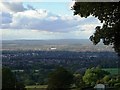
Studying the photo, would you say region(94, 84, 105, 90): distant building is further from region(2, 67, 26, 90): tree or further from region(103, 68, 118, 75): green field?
region(2, 67, 26, 90): tree

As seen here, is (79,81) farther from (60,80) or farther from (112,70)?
(112,70)

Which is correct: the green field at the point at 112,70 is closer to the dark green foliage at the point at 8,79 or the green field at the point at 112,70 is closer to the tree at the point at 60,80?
the tree at the point at 60,80

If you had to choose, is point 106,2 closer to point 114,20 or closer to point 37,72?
point 114,20

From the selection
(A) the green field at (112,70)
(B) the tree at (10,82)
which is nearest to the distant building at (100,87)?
(A) the green field at (112,70)

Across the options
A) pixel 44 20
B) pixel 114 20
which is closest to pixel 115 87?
pixel 114 20

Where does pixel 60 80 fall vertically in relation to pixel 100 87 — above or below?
above

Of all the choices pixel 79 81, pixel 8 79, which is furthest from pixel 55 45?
pixel 8 79

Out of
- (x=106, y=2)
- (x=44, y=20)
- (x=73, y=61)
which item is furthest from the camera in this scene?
(x=44, y=20)
